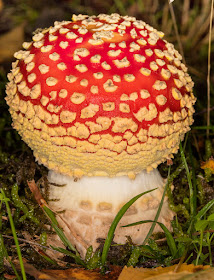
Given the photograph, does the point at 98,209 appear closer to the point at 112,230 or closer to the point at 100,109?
the point at 112,230

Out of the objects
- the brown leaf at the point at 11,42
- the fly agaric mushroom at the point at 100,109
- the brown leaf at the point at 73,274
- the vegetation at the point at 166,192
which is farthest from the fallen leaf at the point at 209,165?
the brown leaf at the point at 11,42

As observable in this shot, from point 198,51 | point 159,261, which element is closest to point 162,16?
point 198,51

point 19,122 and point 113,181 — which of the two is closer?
point 19,122

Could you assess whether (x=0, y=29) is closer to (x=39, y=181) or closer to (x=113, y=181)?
(x=39, y=181)

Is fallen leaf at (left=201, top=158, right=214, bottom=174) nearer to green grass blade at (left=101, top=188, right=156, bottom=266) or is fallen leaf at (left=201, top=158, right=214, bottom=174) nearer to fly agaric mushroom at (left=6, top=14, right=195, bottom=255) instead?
fly agaric mushroom at (left=6, top=14, right=195, bottom=255)

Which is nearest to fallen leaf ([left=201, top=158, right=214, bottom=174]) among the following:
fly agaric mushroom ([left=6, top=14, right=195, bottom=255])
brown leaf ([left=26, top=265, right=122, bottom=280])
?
fly agaric mushroom ([left=6, top=14, right=195, bottom=255])

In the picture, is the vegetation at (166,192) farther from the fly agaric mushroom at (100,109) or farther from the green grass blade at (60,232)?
the fly agaric mushroom at (100,109)
